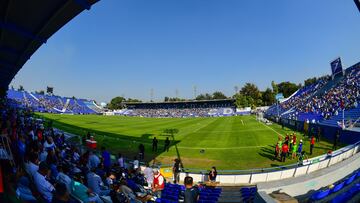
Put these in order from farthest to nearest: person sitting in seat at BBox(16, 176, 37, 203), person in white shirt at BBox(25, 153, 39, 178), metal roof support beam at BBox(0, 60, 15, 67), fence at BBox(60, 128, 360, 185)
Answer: metal roof support beam at BBox(0, 60, 15, 67) → fence at BBox(60, 128, 360, 185) → person in white shirt at BBox(25, 153, 39, 178) → person sitting in seat at BBox(16, 176, 37, 203)

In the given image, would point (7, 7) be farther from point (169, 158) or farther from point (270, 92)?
point (270, 92)

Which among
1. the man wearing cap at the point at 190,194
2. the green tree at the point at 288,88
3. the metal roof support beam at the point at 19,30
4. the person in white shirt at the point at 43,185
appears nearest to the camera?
the man wearing cap at the point at 190,194

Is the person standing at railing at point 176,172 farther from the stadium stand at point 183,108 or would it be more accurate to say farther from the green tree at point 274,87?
the green tree at point 274,87

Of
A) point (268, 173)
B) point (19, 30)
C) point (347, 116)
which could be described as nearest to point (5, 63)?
point (19, 30)

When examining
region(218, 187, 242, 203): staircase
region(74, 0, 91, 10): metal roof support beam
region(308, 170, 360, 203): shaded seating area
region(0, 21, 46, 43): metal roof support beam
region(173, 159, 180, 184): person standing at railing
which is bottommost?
region(218, 187, 242, 203): staircase

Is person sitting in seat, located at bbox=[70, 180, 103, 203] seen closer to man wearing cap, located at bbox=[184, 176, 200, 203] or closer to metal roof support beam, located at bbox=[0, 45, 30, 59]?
man wearing cap, located at bbox=[184, 176, 200, 203]

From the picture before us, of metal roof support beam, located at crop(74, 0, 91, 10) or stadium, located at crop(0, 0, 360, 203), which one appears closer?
stadium, located at crop(0, 0, 360, 203)

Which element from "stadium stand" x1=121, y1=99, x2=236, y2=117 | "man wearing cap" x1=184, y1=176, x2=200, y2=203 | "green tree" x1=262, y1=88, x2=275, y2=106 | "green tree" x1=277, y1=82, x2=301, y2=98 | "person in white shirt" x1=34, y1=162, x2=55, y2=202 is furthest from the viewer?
"green tree" x1=277, y1=82, x2=301, y2=98

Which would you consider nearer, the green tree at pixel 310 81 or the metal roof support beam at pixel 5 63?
→ the metal roof support beam at pixel 5 63

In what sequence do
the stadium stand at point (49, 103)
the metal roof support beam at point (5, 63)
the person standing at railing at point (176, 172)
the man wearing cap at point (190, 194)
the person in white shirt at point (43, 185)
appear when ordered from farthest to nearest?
the stadium stand at point (49, 103) < the metal roof support beam at point (5, 63) < the person standing at railing at point (176, 172) < the person in white shirt at point (43, 185) < the man wearing cap at point (190, 194)

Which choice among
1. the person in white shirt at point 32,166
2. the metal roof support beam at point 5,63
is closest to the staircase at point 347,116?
the person in white shirt at point 32,166

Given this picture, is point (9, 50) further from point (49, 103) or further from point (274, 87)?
point (274, 87)

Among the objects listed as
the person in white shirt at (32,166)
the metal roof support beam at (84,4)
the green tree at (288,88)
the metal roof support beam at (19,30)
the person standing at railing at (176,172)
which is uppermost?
the green tree at (288,88)

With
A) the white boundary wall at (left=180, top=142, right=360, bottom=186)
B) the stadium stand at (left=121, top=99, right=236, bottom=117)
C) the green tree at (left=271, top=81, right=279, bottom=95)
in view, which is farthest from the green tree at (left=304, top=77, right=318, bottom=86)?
the white boundary wall at (left=180, top=142, right=360, bottom=186)
